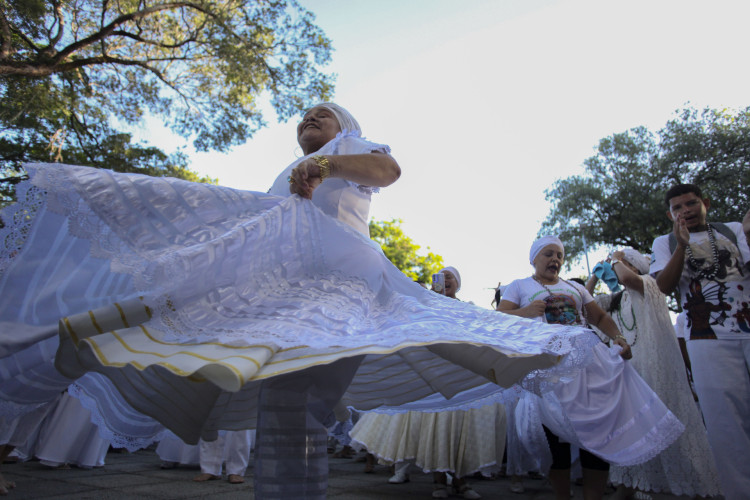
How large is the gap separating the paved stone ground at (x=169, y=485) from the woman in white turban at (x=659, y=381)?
39 cm

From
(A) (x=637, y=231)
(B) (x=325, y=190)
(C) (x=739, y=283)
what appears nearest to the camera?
(B) (x=325, y=190)

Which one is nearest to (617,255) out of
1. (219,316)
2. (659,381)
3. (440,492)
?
(659,381)

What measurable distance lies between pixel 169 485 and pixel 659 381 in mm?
4357

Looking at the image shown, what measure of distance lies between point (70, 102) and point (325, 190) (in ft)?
34.9

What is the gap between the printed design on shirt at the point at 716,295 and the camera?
3.21 m

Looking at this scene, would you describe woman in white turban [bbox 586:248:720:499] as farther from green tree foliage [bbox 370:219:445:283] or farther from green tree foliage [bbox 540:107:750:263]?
green tree foliage [bbox 370:219:445:283]

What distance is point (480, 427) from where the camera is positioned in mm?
4312

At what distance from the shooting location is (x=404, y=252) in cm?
2941

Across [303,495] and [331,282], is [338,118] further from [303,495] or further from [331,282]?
[303,495]

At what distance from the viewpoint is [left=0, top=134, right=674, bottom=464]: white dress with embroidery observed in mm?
1198

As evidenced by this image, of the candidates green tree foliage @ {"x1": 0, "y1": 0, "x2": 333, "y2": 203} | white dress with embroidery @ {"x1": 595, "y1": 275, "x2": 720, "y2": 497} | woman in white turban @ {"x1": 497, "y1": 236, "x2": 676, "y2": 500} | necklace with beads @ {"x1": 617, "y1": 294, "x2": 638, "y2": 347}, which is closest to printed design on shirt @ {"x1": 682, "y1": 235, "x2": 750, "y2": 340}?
woman in white turban @ {"x1": 497, "y1": 236, "x2": 676, "y2": 500}

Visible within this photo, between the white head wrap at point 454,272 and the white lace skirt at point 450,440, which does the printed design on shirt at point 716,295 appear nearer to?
Result: the white lace skirt at point 450,440

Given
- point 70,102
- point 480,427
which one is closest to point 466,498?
point 480,427

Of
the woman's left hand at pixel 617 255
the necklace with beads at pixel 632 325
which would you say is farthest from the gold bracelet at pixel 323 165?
the woman's left hand at pixel 617 255
